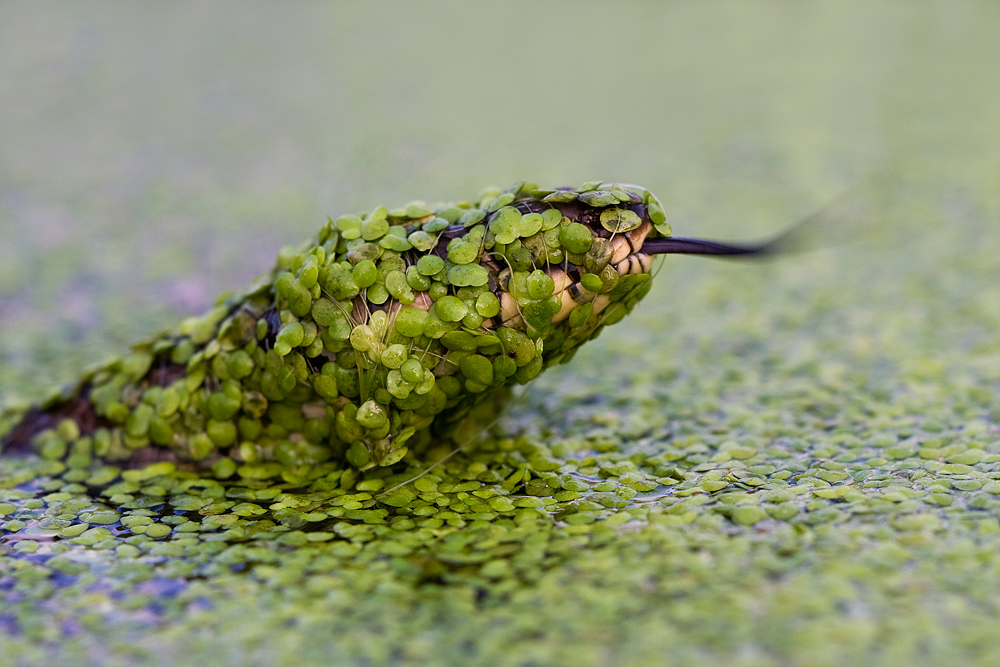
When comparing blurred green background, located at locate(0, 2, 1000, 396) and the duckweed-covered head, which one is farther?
blurred green background, located at locate(0, 2, 1000, 396)

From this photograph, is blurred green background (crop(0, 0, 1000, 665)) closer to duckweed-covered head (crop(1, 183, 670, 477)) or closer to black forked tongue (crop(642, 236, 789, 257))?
duckweed-covered head (crop(1, 183, 670, 477))

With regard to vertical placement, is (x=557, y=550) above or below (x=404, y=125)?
below

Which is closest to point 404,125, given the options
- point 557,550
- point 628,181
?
point 628,181

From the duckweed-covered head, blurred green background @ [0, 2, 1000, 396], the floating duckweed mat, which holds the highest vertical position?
blurred green background @ [0, 2, 1000, 396]

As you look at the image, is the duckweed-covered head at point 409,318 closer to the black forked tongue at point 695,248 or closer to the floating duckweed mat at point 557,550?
the black forked tongue at point 695,248

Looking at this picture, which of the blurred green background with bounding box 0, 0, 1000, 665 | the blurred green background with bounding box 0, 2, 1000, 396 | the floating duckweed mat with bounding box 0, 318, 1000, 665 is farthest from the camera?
the blurred green background with bounding box 0, 2, 1000, 396

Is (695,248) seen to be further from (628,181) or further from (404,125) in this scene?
(404,125)

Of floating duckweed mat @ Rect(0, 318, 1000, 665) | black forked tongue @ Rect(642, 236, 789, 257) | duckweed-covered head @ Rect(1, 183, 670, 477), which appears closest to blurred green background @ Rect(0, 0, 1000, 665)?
floating duckweed mat @ Rect(0, 318, 1000, 665)

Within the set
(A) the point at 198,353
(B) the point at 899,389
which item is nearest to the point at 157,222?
(A) the point at 198,353
